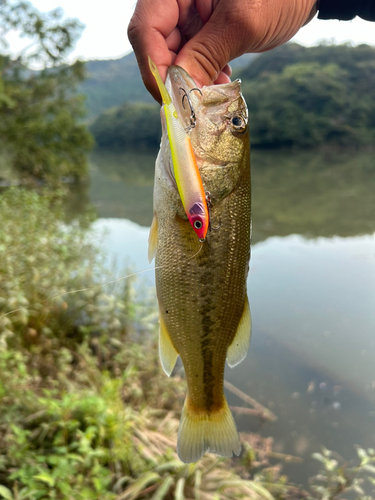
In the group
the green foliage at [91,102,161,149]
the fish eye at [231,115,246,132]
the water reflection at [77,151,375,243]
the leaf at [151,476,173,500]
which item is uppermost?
the green foliage at [91,102,161,149]

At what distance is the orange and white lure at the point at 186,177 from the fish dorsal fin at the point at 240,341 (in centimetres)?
51

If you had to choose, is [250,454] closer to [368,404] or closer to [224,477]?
[224,477]

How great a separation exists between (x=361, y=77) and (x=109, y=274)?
55.7 m

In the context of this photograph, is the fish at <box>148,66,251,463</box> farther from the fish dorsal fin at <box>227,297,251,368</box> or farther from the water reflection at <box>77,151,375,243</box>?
the water reflection at <box>77,151,375,243</box>

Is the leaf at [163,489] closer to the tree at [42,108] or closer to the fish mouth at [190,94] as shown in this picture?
the fish mouth at [190,94]

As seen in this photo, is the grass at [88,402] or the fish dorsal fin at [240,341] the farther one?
the grass at [88,402]

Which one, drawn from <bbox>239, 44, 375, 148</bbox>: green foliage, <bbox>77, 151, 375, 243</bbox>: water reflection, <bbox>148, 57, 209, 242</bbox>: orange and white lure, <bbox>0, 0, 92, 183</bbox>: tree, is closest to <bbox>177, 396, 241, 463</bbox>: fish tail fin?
<bbox>148, 57, 209, 242</bbox>: orange and white lure

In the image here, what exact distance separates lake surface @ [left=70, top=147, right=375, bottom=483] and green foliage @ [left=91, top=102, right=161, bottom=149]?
43.6 m

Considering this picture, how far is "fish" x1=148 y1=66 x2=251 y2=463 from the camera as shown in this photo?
1.29m

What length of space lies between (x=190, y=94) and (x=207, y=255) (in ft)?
2.05

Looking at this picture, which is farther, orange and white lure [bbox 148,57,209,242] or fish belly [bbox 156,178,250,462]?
fish belly [bbox 156,178,250,462]

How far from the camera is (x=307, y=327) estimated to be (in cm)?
550

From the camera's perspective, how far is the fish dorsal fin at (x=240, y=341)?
4.58 ft

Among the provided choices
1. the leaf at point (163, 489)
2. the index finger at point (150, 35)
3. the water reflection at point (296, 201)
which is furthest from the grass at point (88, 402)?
the water reflection at point (296, 201)
